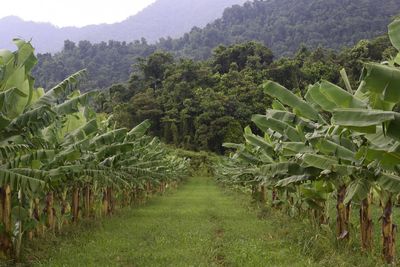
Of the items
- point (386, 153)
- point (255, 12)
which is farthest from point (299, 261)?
point (255, 12)

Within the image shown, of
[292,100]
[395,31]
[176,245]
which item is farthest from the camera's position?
[176,245]

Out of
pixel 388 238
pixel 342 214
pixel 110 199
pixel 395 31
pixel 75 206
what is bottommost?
pixel 110 199

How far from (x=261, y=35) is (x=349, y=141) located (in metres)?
114

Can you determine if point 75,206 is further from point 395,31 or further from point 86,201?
point 395,31

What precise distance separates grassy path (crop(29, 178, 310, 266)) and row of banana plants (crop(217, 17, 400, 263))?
61.2 inches

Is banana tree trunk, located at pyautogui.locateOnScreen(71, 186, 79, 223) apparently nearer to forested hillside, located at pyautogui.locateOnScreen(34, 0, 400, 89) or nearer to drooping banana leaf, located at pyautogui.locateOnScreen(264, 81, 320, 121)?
drooping banana leaf, located at pyautogui.locateOnScreen(264, 81, 320, 121)

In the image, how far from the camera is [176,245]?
40.8ft

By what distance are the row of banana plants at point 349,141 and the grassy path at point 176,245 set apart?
1.55 metres

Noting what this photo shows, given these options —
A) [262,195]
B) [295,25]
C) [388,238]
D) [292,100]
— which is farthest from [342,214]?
[295,25]

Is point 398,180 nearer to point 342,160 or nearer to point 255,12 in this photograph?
point 342,160

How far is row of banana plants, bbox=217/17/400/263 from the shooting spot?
5957 millimetres

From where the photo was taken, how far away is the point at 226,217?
19.7m

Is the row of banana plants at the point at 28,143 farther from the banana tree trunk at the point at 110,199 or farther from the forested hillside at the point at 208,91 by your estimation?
the forested hillside at the point at 208,91

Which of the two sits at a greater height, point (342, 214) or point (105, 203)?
point (342, 214)
